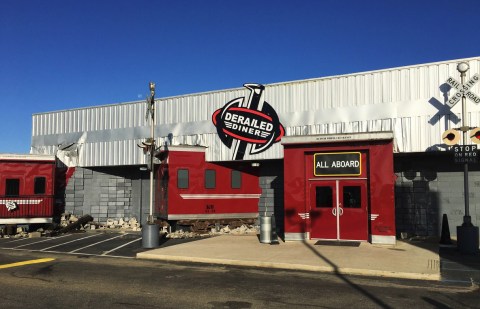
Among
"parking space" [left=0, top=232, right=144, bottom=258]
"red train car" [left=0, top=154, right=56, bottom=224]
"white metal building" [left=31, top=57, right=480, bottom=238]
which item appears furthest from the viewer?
"red train car" [left=0, top=154, right=56, bottom=224]

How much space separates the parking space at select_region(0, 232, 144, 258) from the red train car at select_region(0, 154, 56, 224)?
63.8 inches

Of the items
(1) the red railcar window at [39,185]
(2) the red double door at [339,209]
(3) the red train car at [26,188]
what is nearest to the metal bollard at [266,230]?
(2) the red double door at [339,209]

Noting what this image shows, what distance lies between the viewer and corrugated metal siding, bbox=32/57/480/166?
17594 millimetres

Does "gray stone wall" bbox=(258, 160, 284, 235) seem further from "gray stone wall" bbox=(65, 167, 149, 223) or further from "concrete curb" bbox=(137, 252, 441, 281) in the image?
"concrete curb" bbox=(137, 252, 441, 281)

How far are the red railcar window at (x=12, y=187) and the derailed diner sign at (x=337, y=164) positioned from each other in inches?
593

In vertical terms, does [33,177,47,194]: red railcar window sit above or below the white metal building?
below

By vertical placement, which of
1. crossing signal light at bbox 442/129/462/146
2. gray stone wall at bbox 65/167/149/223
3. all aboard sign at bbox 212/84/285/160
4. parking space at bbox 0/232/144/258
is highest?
all aboard sign at bbox 212/84/285/160

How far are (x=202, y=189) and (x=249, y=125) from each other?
153 inches

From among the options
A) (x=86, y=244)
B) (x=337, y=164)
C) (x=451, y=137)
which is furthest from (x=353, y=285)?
(x=86, y=244)

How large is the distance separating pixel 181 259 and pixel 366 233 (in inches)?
269

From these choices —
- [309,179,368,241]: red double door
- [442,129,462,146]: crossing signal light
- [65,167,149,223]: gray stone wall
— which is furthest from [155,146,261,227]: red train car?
[442,129,462,146]: crossing signal light

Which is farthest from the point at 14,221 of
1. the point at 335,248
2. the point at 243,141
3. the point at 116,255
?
the point at 335,248

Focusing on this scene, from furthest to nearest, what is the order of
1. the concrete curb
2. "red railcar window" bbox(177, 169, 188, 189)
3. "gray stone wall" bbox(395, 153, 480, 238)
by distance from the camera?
"red railcar window" bbox(177, 169, 188, 189) < "gray stone wall" bbox(395, 153, 480, 238) < the concrete curb

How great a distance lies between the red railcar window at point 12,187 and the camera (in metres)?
21.7
